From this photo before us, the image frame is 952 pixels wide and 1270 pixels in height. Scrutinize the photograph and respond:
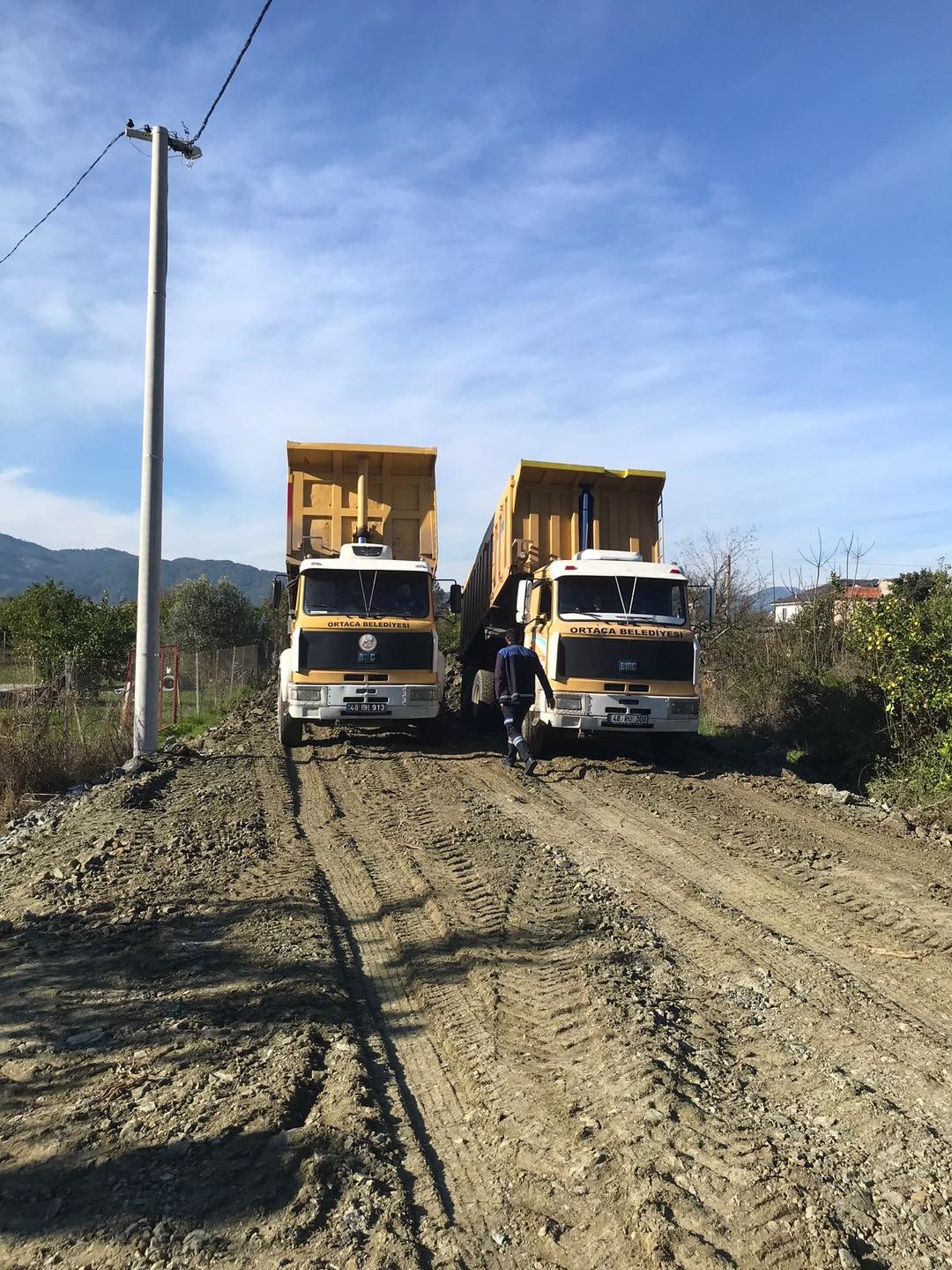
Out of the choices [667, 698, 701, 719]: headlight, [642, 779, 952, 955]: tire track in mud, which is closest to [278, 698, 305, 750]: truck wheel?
[642, 779, 952, 955]: tire track in mud

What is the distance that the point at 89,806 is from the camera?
Result: 9023 mm

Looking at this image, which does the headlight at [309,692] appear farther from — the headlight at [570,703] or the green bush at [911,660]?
the green bush at [911,660]

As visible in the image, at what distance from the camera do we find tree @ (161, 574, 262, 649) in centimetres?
5078

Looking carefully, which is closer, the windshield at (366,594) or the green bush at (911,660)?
the green bush at (911,660)

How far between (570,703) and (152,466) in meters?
6.21

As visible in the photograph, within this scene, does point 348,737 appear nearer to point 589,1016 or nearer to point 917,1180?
point 589,1016

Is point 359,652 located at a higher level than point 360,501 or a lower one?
lower

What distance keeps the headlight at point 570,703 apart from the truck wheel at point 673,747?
122 centimetres

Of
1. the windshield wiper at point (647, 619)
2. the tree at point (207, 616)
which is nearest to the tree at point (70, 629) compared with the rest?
the windshield wiper at point (647, 619)

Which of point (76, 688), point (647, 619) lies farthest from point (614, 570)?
point (76, 688)

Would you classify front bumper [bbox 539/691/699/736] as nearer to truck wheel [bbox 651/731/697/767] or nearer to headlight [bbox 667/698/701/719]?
headlight [bbox 667/698/701/719]

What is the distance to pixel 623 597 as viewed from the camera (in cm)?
1191

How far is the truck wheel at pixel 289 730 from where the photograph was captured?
12.5 m

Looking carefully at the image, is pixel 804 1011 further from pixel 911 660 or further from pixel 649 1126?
pixel 911 660
